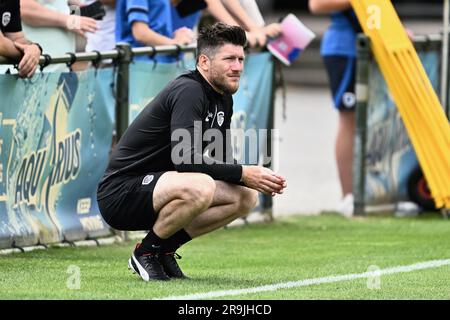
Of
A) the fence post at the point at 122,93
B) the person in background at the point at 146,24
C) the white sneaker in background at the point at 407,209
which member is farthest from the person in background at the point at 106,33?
the white sneaker in background at the point at 407,209

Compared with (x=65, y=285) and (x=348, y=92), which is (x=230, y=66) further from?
(x=348, y=92)

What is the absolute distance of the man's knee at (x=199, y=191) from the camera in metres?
8.04

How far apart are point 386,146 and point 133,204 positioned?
16.6 ft

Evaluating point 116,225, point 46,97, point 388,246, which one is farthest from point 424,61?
point 116,225

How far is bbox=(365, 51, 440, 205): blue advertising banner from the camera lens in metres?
12.7

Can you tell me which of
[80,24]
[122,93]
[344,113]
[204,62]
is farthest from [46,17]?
[344,113]

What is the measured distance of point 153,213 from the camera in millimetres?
8297

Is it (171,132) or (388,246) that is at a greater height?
(171,132)

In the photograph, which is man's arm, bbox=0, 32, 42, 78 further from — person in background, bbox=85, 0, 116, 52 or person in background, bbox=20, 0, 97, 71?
person in background, bbox=85, 0, 116, 52

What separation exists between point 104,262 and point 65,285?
1.23 metres

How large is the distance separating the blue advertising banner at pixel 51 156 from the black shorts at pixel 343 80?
2.91 meters

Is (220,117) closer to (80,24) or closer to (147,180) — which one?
(147,180)

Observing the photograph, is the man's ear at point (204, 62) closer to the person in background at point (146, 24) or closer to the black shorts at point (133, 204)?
the black shorts at point (133, 204)

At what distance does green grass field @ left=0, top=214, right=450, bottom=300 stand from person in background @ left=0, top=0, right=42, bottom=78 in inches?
48.9
